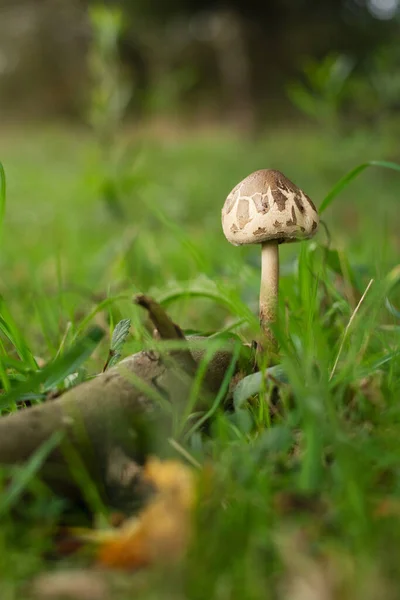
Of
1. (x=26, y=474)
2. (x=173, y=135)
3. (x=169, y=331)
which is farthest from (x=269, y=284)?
(x=173, y=135)

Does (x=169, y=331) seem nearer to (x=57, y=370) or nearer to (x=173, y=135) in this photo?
(x=57, y=370)

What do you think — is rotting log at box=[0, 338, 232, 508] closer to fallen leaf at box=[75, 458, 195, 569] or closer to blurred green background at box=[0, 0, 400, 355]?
fallen leaf at box=[75, 458, 195, 569]

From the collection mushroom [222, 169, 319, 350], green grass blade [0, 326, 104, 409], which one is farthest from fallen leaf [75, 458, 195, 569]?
mushroom [222, 169, 319, 350]

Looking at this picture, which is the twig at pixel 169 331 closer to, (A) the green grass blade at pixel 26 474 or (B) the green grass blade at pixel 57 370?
(B) the green grass blade at pixel 57 370

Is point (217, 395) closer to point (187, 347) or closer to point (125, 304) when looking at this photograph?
point (187, 347)

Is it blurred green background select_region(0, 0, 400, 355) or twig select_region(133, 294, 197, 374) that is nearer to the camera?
twig select_region(133, 294, 197, 374)

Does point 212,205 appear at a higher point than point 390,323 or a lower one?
lower

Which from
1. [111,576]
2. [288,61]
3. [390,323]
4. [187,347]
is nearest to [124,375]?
[187,347]

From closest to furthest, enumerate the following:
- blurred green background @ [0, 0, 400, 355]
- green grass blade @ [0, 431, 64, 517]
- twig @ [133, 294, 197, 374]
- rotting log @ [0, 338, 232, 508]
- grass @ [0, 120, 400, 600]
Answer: grass @ [0, 120, 400, 600], green grass blade @ [0, 431, 64, 517], rotting log @ [0, 338, 232, 508], twig @ [133, 294, 197, 374], blurred green background @ [0, 0, 400, 355]

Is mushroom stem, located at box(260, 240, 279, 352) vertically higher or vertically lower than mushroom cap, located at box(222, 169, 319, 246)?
lower
